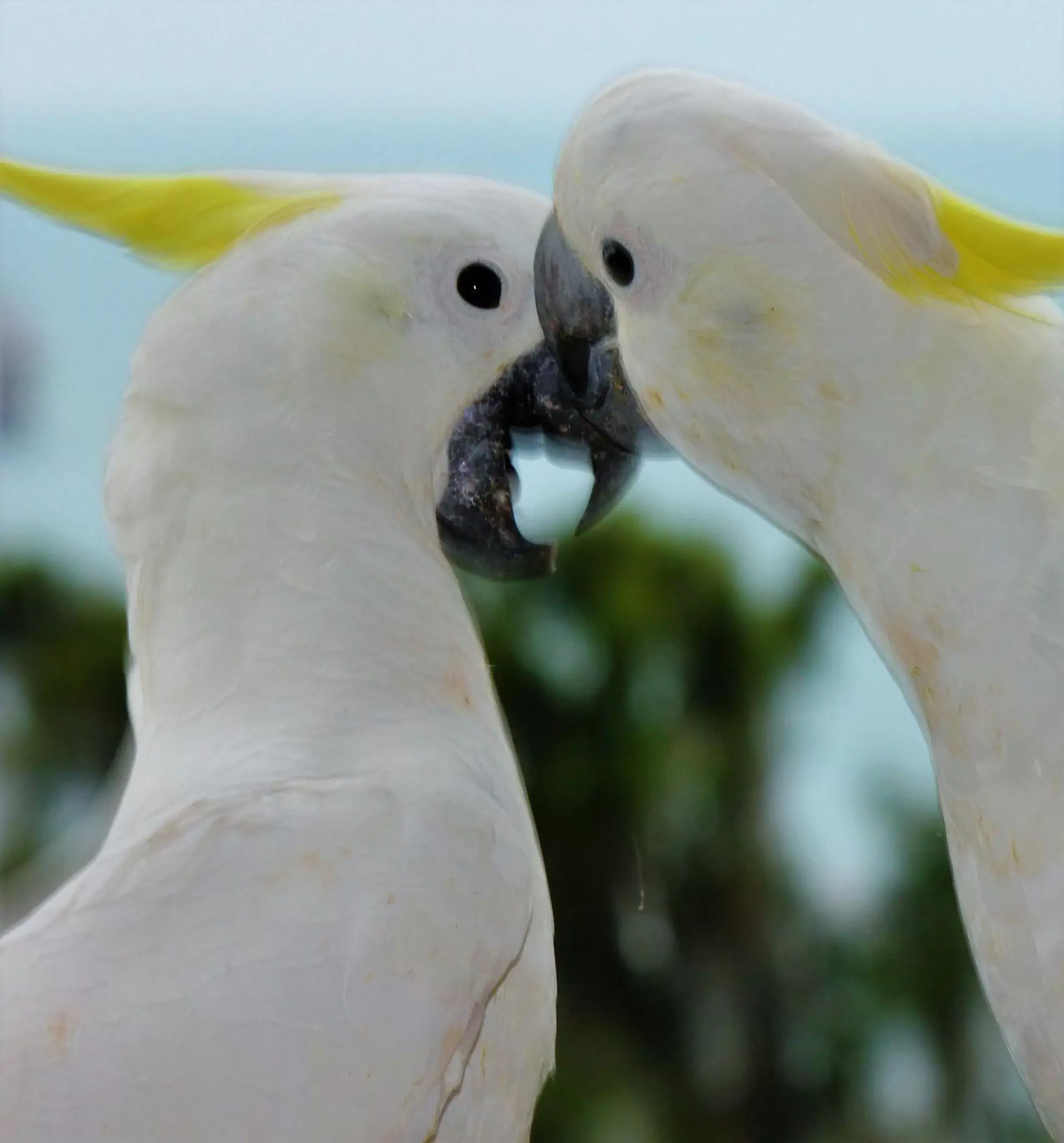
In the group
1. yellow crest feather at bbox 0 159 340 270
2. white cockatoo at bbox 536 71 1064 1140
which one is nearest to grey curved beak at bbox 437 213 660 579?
white cockatoo at bbox 536 71 1064 1140

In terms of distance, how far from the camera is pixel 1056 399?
1.28 metres

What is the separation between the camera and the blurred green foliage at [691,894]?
2.92 m

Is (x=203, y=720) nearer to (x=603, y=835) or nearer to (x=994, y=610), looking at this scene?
(x=994, y=610)

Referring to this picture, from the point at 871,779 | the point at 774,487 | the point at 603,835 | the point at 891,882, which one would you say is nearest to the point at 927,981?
the point at 891,882

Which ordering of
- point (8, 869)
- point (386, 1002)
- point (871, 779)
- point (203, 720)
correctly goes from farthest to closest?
point (871, 779), point (8, 869), point (203, 720), point (386, 1002)

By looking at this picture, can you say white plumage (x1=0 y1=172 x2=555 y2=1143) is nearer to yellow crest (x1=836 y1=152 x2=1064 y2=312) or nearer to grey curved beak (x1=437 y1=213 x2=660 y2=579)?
grey curved beak (x1=437 y1=213 x2=660 y2=579)

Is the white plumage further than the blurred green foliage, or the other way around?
the blurred green foliage

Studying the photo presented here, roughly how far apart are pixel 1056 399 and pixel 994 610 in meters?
0.18

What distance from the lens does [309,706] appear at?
142 centimetres

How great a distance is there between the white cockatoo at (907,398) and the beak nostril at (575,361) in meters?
0.15

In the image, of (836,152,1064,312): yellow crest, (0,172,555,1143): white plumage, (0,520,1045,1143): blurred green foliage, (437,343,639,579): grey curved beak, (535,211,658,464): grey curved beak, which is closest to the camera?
(0,172,555,1143): white plumage

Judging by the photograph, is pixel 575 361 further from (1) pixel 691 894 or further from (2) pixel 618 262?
(1) pixel 691 894

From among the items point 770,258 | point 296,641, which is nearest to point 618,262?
point 770,258

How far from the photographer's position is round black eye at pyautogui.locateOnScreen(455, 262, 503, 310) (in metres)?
1.56
